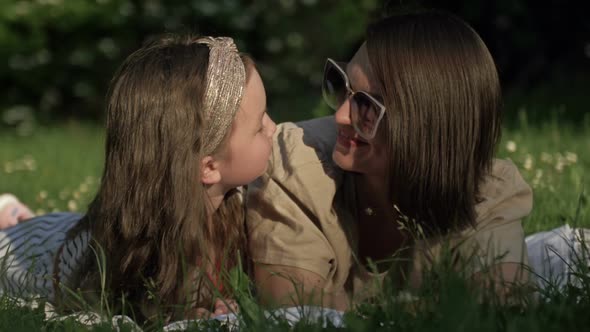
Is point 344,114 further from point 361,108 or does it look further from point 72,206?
point 72,206

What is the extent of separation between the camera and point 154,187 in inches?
120

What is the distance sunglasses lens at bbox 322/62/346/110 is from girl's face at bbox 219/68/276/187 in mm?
297

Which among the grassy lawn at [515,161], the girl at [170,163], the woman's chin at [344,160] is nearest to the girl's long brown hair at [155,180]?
the girl at [170,163]

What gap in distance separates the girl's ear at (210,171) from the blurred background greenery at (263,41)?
489 centimetres

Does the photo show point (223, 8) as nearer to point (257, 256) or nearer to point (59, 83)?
point (59, 83)

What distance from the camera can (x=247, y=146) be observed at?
3189 millimetres

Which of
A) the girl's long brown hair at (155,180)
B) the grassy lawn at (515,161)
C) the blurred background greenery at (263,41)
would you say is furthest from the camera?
the blurred background greenery at (263,41)

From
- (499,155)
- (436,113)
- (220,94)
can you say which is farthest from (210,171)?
(499,155)

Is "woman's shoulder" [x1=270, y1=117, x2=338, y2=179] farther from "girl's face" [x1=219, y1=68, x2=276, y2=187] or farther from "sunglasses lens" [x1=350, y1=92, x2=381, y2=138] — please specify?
"sunglasses lens" [x1=350, y1=92, x2=381, y2=138]

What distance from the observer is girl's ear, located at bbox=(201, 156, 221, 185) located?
3.18 meters

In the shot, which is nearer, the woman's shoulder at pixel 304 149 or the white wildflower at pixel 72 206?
the woman's shoulder at pixel 304 149

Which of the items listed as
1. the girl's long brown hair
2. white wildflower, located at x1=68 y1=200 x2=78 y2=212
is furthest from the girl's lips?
white wildflower, located at x1=68 y1=200 x2=78 y2=212

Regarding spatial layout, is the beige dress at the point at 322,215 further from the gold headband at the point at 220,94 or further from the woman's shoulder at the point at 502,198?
the gold headband at the point at 220,94

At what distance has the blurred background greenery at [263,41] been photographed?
870cm
